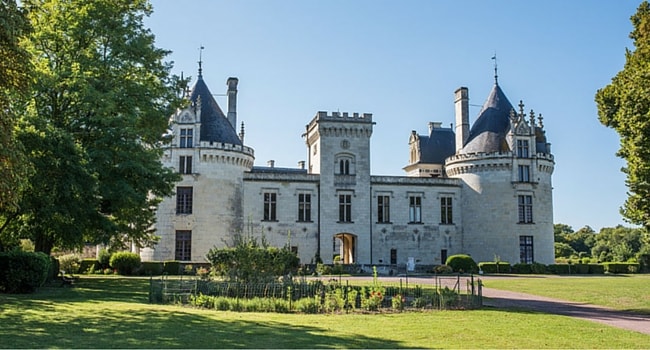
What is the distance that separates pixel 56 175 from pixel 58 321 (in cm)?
791

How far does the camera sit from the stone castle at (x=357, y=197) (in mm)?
37438

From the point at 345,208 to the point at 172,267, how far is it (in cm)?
1236

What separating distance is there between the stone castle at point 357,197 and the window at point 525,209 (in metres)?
0.07

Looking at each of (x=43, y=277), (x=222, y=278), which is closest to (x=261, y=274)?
(x=222, y=278)

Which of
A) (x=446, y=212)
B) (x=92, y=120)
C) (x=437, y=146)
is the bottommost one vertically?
(x=446, y=212)

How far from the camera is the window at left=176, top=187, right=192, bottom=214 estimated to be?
123 ft

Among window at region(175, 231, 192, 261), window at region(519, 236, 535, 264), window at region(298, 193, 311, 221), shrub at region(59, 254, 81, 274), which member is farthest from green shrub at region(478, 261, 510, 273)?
shrub at region(59, 254, 81, 274)

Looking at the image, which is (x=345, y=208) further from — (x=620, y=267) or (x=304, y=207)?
(x=620, y=267)

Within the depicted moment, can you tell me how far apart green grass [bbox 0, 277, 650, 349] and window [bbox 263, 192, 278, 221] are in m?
23.4

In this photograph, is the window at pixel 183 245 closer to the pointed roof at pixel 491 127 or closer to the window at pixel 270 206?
the window at pixel 270 206

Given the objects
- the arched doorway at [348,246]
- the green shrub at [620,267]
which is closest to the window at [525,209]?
the green shrub at [620,267]

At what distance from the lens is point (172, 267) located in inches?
1380

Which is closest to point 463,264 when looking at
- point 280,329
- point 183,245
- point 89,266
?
point 183,245

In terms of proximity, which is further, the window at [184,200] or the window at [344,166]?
the window at [344,166]
